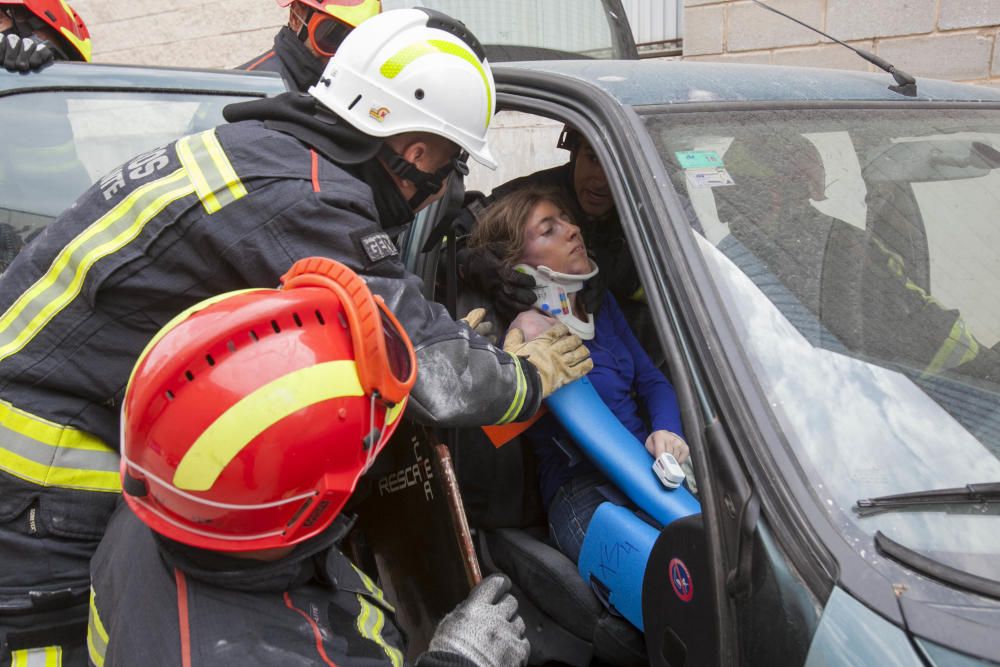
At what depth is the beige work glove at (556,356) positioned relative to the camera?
83.4 inches

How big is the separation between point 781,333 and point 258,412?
794 millimetres

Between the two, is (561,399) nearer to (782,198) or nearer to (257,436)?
(782,198)

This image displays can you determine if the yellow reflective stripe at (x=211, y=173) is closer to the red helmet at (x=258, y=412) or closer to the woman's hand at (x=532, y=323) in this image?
the red helmet at (x=258, y=412)

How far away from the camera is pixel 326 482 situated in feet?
4.14

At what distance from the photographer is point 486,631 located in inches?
60.1

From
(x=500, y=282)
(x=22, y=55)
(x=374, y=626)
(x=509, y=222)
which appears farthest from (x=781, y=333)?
(x=22, y=55)

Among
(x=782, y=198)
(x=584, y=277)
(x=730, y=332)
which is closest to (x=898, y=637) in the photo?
(x=730, y=332)

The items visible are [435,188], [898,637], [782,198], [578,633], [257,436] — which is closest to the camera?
[898,637]

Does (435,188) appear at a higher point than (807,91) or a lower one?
lower

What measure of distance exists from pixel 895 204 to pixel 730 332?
2.17 feet

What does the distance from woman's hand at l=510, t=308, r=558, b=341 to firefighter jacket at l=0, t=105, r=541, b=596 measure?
660 mm

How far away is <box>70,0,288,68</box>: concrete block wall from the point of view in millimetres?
6637

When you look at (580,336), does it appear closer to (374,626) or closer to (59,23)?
(374,626)

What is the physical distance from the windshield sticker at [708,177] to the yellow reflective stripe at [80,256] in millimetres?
903
